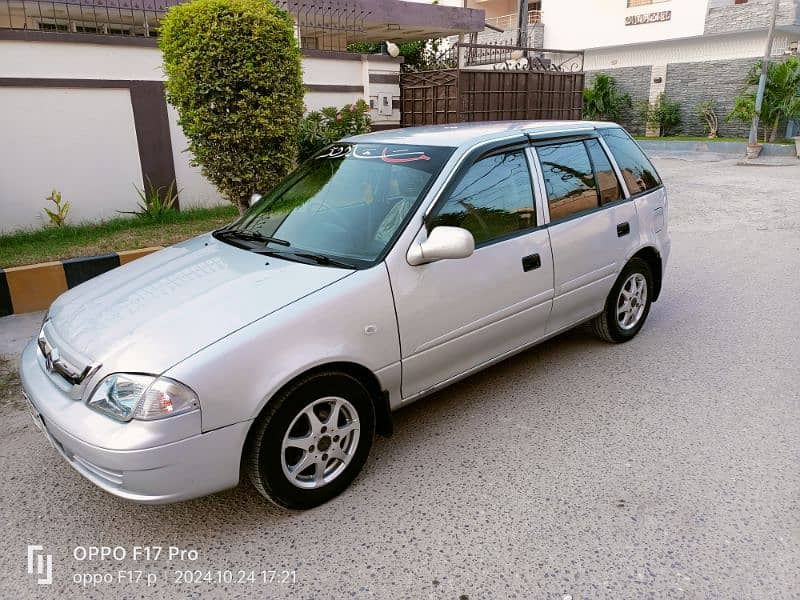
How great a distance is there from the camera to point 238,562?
2586mm

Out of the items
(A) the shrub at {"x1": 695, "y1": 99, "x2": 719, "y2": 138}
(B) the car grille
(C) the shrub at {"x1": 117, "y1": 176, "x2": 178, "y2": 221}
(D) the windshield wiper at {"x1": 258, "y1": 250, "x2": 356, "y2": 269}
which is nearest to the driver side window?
(D) the windshield wiper at {"x1": 258, "y1": 250, "x2": 356, "y2": 269}

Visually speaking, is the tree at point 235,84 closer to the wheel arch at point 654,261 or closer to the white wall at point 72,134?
the white wall at point 72,134

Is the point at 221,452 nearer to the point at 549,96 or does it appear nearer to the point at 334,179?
the point at 334,179

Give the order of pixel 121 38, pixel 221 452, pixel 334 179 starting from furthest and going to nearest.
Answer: pixel 121 38
pixel 334 179
pixel 221 452

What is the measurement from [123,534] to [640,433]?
8.77 ft

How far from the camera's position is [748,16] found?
73.3 ft

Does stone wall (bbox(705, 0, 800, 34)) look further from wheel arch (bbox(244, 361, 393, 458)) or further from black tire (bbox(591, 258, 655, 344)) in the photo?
wheel arch (bbox(244, 361, 393, 458))

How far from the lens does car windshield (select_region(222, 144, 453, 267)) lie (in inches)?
127

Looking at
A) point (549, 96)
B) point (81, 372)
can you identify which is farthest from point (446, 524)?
point (549, 96)

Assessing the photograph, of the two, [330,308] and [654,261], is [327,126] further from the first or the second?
[330,308]

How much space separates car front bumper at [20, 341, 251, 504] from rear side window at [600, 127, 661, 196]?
3.33 metres

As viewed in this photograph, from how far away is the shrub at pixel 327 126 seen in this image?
7.78 metres

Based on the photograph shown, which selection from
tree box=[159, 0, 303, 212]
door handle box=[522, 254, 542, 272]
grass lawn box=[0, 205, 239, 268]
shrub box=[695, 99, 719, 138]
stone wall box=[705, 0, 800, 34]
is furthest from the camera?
shrub box=[695, 99, 719, 138]

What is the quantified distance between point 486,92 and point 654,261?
7752 millimetres
